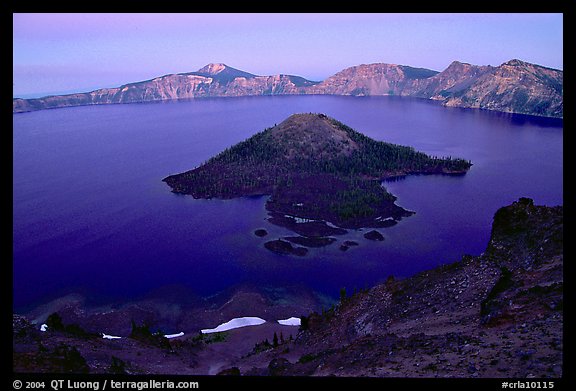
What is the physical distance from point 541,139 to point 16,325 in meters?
195

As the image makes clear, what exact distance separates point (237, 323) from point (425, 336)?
29.9 m

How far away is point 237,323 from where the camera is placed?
44.7m

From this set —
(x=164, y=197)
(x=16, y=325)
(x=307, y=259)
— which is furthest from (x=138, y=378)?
(x=164, y=197)

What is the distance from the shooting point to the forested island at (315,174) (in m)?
79.1

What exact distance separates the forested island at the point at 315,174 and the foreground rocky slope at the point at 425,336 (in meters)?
39.7

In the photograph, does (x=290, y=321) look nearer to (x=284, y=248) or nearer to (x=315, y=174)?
(x=284, y=248)

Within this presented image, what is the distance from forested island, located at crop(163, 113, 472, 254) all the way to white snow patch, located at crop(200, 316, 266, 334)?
1083 inches

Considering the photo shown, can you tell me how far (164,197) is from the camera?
96938 millimetres

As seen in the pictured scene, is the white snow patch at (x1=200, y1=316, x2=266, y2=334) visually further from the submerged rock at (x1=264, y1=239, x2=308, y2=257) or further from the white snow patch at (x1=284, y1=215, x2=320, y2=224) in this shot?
the white snow patch at (x1=284, y1=215, x2=320, y2=224)

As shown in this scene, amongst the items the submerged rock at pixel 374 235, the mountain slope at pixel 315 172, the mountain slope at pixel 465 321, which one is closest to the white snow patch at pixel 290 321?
the mountain slope at pixel 465 321

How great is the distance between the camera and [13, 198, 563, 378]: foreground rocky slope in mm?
13945

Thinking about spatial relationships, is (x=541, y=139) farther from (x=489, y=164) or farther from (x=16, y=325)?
(x=16, y=325)

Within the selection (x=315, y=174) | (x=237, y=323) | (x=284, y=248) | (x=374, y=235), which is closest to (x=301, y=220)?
(x=284, y=248)

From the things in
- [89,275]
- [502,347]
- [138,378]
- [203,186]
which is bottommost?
[89,275]
